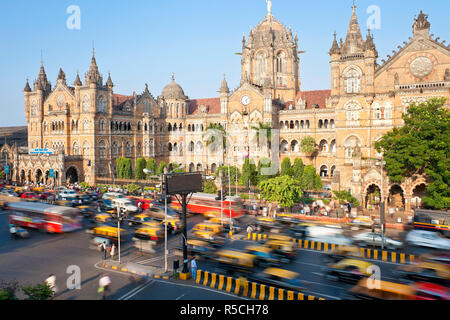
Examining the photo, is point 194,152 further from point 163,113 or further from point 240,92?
point 240,92

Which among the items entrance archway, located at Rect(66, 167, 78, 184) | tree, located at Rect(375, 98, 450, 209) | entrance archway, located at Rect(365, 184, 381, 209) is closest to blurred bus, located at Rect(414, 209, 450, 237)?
tree, located at Rect(375, 98, 450, 209)

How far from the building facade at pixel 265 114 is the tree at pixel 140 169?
5217 millimetres

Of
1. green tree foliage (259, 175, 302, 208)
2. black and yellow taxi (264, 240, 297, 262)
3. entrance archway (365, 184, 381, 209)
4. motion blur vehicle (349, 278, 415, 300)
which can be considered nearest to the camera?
motion blur vehicle (349, 278, 415, 300)

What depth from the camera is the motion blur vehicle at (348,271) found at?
23.7m

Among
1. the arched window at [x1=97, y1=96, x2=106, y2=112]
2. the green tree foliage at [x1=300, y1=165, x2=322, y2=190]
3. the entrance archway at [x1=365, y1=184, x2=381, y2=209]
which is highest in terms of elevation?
the arched window at [x1=97, y1=96, x2=106, y2=112]

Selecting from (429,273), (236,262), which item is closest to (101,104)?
(236,262)

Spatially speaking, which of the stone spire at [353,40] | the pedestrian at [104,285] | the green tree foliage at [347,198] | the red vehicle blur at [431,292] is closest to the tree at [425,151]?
the green tree foliage at [347,198]

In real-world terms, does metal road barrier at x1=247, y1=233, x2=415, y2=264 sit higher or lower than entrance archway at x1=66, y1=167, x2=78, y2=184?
lower

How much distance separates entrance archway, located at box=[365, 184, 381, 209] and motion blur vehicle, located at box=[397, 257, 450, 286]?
2335 centimetres

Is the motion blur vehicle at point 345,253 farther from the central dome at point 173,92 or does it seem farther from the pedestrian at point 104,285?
the central dome at point 173,92

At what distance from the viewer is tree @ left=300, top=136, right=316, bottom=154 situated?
217ft

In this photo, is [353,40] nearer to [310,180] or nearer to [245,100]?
[310,180]

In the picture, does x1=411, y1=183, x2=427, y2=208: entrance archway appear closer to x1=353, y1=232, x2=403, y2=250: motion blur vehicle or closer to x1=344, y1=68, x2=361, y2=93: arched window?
x1=344, y1=68, x2=361, y2=93: arched window

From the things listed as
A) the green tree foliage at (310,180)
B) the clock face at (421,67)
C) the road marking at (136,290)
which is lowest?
the road marking at (136,290)
